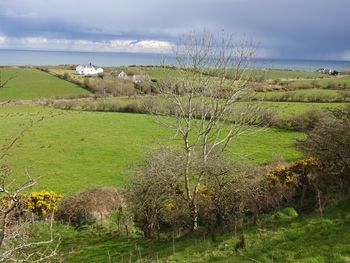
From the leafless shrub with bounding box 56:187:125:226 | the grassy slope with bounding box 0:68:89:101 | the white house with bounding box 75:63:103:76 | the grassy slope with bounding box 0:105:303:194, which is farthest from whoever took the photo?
the white house with bounding box 75:63:103:76

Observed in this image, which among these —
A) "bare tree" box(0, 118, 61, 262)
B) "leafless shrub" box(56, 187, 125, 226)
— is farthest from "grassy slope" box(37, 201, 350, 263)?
"bare tree" box(0, 118, 61, 262)

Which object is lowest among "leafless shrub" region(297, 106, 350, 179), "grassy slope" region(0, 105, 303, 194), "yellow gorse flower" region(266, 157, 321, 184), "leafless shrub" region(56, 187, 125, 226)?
"grassy slope" region(0, 105, 303, 194)

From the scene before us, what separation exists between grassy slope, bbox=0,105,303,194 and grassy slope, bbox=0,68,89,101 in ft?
112

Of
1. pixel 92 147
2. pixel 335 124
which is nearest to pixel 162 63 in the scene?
pixel 335 124

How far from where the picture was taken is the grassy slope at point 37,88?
315 ft

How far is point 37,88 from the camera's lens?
10462 centimetres

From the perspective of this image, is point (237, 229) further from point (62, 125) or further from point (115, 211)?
point (62, 125)

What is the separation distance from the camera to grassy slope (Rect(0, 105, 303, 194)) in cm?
3105

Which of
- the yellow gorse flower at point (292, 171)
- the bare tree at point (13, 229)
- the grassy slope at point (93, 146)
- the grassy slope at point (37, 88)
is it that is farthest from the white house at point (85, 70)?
the bare tree at point (13, 229)

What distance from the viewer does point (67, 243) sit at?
1805 centimetres

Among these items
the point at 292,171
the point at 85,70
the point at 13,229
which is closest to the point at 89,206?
the point at 292,171

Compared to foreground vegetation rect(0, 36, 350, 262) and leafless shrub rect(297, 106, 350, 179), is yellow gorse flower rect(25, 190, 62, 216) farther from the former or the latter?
leafless shrub rect(297, 106, 350, 179)

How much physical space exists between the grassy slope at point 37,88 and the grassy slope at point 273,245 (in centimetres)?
8181

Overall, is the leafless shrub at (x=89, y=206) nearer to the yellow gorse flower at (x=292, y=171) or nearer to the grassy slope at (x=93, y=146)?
the grassy slope at (x=93, y=146)
